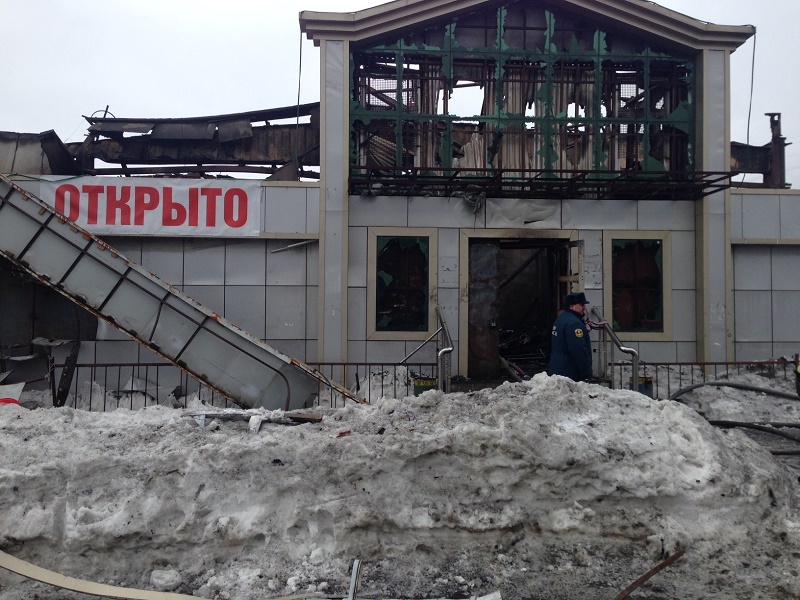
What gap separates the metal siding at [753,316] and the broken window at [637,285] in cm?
163

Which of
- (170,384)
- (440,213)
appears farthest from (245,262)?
(440,213)

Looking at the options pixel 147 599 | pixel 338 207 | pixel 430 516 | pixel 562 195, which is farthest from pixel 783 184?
pixel 147 599

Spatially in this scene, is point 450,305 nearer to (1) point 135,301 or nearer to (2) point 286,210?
(2) point 286,210

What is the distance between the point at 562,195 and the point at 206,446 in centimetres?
898

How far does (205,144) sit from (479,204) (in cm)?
650

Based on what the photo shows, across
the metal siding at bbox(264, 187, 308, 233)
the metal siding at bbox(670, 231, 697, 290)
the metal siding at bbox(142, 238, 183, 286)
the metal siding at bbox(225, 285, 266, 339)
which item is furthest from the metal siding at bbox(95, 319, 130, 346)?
the metal siding at bbox(670, 231, 697, 290)

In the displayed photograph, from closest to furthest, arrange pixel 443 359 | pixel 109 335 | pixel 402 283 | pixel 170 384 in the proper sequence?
pixel 443 359, pixel 170 384, pixel 109 335, pixel 402 283

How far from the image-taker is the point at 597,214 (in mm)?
11531

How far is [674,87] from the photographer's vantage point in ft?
38.9

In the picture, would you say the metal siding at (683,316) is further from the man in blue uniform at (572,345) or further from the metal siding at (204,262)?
the metal siding at (204,262)

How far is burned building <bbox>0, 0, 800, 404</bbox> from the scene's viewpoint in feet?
36.0

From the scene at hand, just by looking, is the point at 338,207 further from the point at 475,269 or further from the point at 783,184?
the point at 783,184

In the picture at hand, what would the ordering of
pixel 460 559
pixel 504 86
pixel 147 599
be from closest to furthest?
1. pixel 147 599
2. pixel 460 559
3. pixel 504 86

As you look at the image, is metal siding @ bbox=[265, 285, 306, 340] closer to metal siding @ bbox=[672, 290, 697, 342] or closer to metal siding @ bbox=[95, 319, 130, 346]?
metal siding @ bbox=[95, 319, 130, 346]
